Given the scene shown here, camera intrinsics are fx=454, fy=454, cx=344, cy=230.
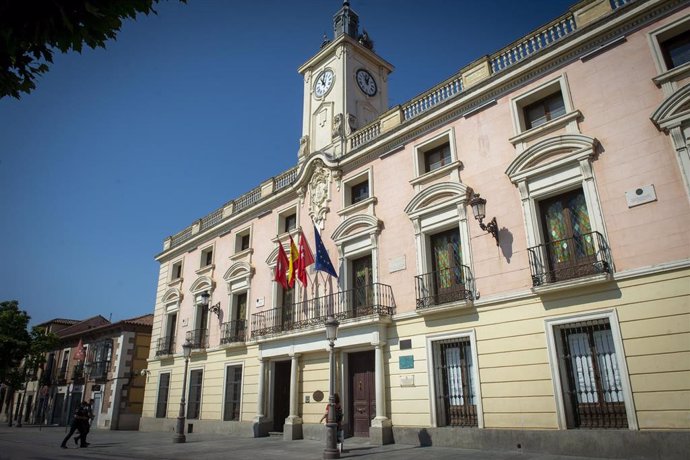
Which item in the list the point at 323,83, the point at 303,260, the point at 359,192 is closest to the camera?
Answer: the point at 303,260

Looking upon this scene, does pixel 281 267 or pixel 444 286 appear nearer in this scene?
pixel 444 286

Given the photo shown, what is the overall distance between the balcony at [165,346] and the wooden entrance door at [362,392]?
487 inches

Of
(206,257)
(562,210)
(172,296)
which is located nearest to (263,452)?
(562,210)

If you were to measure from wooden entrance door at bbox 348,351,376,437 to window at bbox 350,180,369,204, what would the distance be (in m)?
5.56

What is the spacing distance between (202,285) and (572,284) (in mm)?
17493

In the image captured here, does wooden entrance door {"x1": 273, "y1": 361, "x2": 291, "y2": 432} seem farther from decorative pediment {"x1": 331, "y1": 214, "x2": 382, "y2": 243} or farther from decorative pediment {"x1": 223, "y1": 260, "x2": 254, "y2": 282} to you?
decorative pediment {"x1": 331, "y1": 214, "x2": 382, "y2": 243}

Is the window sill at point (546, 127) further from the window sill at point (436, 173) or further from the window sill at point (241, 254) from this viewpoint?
the window sill at point (241, 254)

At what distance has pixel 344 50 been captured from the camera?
2006 cm

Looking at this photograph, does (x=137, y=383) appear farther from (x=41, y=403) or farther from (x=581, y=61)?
(x=581, y=61)

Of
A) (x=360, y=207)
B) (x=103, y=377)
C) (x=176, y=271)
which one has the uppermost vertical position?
(x=176, y=271)

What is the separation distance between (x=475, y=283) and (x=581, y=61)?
6.29m

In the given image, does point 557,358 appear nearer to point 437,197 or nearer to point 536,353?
point 536,353

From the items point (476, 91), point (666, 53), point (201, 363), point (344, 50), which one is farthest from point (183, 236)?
point (666, 53)

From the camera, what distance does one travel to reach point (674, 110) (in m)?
9.63
